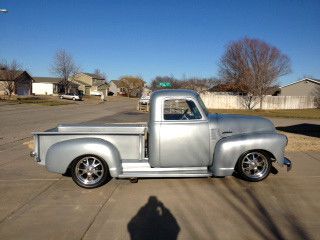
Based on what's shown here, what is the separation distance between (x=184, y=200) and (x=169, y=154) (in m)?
0.96

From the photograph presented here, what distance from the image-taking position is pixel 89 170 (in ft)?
19.7

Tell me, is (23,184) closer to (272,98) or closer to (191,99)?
(191,99)

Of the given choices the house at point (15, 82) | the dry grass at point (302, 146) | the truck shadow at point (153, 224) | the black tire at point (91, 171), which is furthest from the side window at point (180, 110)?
the house at point (15, 82)

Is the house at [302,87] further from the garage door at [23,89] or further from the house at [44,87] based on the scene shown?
the house at [44,87]

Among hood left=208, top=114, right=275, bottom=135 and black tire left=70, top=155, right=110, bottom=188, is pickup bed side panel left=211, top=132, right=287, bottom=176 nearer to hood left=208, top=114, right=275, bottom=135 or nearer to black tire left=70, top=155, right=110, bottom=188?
hood left=208, top=114, right=275, bottom=135

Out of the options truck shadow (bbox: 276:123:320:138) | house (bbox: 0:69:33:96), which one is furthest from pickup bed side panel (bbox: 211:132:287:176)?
house (bbox: 0:69:33:96)

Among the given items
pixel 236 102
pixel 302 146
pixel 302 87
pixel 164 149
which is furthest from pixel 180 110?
pixel 302 87

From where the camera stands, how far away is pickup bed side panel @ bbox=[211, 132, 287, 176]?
5836 millimetres

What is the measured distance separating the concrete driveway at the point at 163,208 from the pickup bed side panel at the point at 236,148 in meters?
0.39

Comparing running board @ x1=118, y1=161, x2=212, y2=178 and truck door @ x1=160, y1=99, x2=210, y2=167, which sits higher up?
truck door @ x1=160, y1=99, x2=210, y2=167

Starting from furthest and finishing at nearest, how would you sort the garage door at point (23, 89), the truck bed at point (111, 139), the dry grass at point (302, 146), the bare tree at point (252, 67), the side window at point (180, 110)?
1. the garage door at point (23, 89)
2. the bare tree at point (252, 67)
3. the dry grass at point (302, 146)
4. the side window at point (180, 110)
5. the truck bed at point (111, 139)

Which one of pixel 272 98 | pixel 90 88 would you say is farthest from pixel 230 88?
pixel 90 88

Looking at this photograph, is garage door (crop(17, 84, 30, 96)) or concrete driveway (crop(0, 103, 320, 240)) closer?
concrete driveway (crop(0, 103, 320, 240))

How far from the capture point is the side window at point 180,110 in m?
6.07
